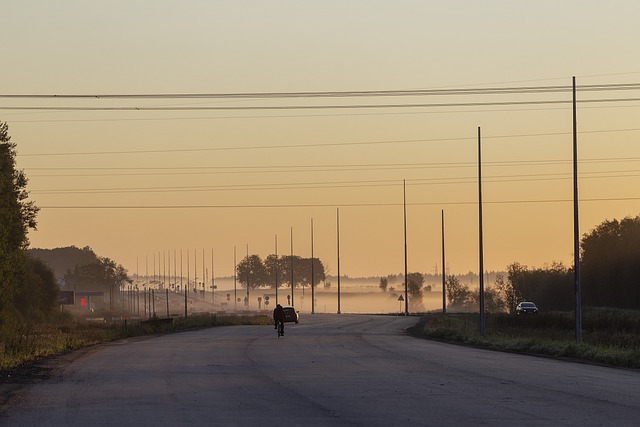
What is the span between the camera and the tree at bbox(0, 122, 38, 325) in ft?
199

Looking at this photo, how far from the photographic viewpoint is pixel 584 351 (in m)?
35.8

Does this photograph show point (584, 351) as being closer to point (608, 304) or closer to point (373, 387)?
point (373, 387)

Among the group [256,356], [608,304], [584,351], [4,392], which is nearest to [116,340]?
[256,356]

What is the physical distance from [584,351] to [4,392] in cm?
2009

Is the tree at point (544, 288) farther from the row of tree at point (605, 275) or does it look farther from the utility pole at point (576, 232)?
the utility pole at point (576, 232)

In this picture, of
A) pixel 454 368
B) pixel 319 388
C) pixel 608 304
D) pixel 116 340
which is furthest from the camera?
pixel 608 304

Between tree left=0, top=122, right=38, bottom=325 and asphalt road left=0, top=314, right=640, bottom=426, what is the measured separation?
82.7 ft

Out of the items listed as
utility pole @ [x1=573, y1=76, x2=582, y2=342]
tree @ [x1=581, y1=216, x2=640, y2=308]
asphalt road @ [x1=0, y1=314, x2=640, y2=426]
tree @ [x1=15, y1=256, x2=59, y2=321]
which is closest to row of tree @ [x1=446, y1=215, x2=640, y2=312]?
tree @ [x1=581, y1=216, x2=640, y2=308]

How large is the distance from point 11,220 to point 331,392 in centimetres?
4713

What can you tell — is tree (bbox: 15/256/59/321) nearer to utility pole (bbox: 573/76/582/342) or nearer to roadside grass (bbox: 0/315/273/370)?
roadside grass (bbox: 0/315/273/370)

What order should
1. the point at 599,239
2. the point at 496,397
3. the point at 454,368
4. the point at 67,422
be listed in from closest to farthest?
1. the point at 67,422
2. the point at 496,397
3. the point at 454,368
4. the point at 599,239

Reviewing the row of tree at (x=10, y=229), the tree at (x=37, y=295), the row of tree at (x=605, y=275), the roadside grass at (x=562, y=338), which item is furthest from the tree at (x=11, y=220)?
the row of tree at (x=605, y=275)

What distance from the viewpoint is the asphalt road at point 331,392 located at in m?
17.4

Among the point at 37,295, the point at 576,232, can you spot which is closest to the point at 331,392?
the point at 576,232
